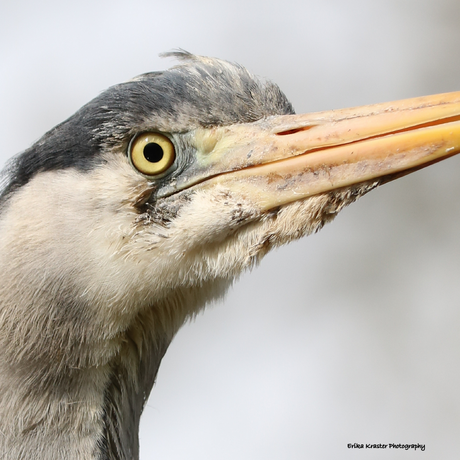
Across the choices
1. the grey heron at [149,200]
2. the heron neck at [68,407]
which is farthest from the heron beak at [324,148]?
the heron neck at [68,407]

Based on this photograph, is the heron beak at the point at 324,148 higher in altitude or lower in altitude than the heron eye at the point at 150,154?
higher

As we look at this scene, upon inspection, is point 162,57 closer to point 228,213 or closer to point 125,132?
point 125,132

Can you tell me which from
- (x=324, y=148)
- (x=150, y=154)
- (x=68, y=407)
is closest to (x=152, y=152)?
(x=150, y=154)

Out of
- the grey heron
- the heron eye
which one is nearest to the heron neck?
the grey heron

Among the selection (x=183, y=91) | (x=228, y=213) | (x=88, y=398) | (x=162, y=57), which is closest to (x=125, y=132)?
(x=183, y=91)

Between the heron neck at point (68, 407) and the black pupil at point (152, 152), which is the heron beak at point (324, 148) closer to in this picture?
the black pupil at point (152, 152)

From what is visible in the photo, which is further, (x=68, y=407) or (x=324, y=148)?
(x=68, y=407)

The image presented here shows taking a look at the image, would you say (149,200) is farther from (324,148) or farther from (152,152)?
(324,148)

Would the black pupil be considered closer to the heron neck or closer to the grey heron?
the grey heron

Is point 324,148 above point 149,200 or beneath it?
above
